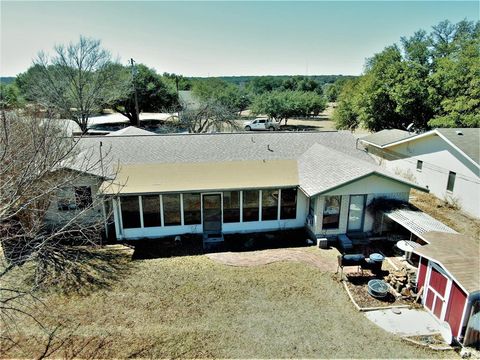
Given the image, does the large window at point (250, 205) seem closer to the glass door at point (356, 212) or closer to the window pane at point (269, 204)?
the window pane at point (269, 204)

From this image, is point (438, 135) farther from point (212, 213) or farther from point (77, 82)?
point (77, 82)

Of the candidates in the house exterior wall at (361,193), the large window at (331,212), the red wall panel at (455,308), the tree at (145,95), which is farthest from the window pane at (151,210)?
the tree at (145,95)

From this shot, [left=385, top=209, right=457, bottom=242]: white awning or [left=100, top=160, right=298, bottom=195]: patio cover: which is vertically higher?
[left=100, top=160, right=298, bottom=195]: patio cover

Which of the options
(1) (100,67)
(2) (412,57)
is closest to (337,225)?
(2) (412,57)

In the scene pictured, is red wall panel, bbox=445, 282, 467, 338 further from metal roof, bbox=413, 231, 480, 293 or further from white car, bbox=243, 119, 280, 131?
white car, bbox=243, 119, 280, 131

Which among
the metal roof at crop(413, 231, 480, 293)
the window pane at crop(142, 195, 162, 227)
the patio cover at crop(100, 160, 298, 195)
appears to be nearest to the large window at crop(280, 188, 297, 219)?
the patio cover at crop(100, 160, 298, 195)

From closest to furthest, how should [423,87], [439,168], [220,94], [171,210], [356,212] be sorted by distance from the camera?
[356,212]
[171,210]
[439,168]
[423,87]
[220,94]

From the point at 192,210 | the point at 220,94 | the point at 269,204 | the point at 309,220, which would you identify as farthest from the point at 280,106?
the point at 192,210
